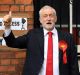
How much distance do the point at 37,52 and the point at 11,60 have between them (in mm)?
1420

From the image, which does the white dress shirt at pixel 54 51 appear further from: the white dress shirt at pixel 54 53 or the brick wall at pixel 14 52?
the brick wall at pixel 14 52

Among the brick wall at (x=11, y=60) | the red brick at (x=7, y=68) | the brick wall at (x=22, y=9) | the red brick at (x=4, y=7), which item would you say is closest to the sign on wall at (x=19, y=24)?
the brick wall at (x=22, y=9)

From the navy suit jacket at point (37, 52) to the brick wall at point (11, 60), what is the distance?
1229mm

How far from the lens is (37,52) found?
432 centimetres

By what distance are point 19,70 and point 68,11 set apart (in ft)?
3.76

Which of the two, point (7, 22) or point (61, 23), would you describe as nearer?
point (7, 22)

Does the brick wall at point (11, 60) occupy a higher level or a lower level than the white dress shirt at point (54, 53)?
lower

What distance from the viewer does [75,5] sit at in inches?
233

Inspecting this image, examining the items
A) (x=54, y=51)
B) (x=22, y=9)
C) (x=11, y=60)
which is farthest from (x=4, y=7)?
(x=54, y=51)

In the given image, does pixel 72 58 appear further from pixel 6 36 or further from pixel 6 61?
pixel 6 61

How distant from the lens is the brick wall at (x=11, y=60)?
5.68 m

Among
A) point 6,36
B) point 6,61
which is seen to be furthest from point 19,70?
point 6,36

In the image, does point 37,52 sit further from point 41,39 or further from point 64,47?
point 64,47

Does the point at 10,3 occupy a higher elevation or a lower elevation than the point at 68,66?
higher
